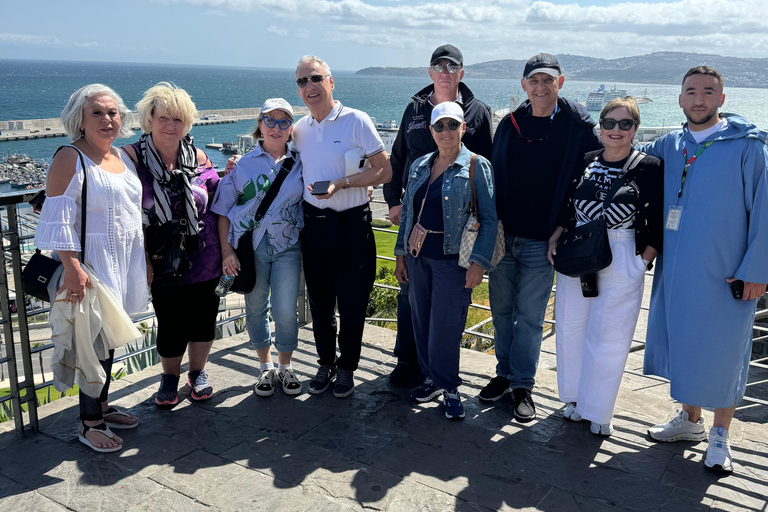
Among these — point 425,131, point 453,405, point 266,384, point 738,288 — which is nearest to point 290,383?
point 266,384

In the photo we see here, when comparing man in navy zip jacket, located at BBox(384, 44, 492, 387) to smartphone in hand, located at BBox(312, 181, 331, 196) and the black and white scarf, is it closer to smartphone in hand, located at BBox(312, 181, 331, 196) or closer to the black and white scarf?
smartphone in hand, located at BBox(312, 181, 331, 196)

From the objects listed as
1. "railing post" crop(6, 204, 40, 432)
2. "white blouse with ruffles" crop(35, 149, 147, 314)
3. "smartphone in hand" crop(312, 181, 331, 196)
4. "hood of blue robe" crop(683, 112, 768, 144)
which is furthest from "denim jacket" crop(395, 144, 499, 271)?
"railing post" crop(6, 204, 40, 432)

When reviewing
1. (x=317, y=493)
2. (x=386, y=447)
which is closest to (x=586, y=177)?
(x=386, y=447)

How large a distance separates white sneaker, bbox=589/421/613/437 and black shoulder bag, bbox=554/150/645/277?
831 mm

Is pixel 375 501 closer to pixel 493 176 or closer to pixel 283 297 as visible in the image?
pixel 283 297

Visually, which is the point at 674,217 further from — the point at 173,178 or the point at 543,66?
the point at 173,178

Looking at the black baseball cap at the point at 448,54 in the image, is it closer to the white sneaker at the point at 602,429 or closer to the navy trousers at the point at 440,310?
the navy trousers at the point at 440,310

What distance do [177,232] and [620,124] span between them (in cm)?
232

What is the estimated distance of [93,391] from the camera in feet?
9.59

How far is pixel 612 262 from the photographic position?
2965 mm

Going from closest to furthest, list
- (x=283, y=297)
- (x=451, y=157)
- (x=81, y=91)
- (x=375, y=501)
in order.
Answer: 1. (x=375, y=501)
2. (x=81, y=91)
3. (x=451, y=157)
4. (x=283, y=297)

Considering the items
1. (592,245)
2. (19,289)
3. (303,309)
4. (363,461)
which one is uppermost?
(592,245)

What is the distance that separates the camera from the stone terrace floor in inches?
102

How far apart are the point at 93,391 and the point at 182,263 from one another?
769mm
